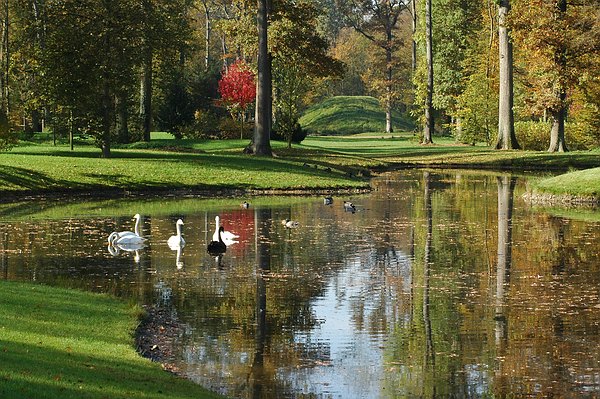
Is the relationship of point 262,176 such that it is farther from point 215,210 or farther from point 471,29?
point 471,29

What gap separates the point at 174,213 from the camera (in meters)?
30.5

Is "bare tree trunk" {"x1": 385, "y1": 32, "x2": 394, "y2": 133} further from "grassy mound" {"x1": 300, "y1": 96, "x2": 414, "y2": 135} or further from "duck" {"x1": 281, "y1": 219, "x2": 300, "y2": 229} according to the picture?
"duck" {"x1": 281, "y1": 219, "x2": 300, "y2": 229}

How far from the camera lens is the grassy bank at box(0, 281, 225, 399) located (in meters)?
9.88

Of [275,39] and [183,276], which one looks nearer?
[183,276]

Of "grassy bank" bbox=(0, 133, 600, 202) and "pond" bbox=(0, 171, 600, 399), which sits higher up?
"grassy bank" bbox=(0, 133, 600, 202)

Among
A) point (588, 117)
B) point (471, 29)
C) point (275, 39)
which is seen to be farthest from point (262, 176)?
point (471, 29)

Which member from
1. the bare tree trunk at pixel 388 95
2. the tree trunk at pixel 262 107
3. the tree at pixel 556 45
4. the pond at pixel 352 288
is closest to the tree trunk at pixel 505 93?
the tree at pixel 556 45

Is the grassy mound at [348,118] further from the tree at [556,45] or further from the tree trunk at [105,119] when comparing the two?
the tree trunk at [105,119]

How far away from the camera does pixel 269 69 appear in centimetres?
5478

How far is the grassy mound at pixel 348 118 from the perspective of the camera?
103 metres

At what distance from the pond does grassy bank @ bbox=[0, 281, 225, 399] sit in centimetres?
76

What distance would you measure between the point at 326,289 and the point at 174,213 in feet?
43.7

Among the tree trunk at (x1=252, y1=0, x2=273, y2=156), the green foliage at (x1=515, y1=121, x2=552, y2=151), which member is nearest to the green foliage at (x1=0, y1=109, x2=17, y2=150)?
the tree trunk at (x1=252, y1=0, x2=273, y2=156)

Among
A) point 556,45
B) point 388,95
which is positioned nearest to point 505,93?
point 556,45
